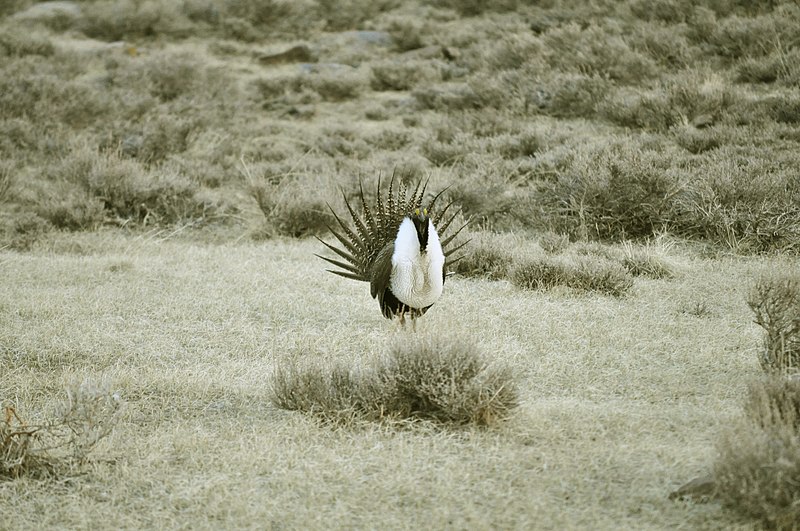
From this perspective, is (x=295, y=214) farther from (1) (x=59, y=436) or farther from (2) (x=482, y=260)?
(1) (x=59, y=436)

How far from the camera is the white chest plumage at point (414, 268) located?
15.3ft

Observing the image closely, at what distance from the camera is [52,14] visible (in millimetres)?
20328

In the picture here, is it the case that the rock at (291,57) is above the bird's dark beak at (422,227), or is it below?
above

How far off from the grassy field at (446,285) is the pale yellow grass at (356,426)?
0.02m

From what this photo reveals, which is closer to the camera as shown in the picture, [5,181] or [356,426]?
[356,426]

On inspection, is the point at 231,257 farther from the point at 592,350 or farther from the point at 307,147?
the point at 307,147

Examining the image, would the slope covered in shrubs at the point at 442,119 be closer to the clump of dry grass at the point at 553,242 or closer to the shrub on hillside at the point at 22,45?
the shrub on hillside at the point at 22,45

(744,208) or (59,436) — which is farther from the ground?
(744,208)

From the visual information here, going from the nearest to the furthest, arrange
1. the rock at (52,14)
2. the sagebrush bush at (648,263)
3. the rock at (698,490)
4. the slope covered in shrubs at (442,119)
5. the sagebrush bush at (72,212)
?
the rock at (698,490) < the sagebrush bush at (648,263) < the slope covered in shrubs at (442,119) < the sagebrush bush at (72,212) < the rock at (52,14)

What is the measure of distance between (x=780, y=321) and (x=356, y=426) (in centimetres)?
227

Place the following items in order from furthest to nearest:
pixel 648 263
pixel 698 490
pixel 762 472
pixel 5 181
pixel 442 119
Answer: pixel 442 119 → pixel 5 181 → pixel 648 263 → pixel 698 490 → pixel 762 472

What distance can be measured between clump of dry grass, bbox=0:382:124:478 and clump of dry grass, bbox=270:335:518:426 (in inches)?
33.5

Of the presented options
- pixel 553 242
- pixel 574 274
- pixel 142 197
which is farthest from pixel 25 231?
pixel 574 274

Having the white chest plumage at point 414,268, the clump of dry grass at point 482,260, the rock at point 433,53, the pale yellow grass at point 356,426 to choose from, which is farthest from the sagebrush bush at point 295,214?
the rock at point 433,53
